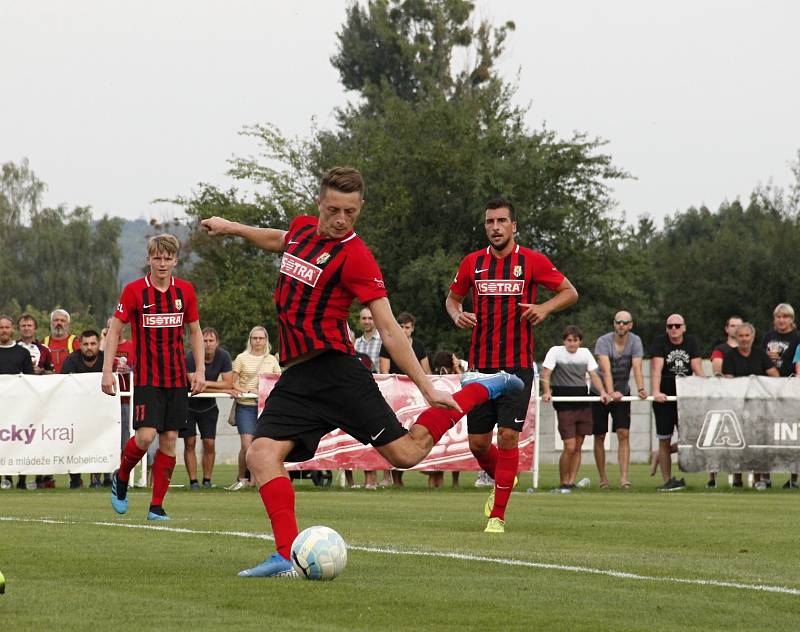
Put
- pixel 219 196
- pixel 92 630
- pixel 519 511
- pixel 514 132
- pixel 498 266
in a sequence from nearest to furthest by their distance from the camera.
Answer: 1. pixel 92 630
2. pixel 498 266
3. pixel 519 511
4. pixel 219 196
5. pixel 514 132

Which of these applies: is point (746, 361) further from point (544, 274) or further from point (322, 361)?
point (322, 361)

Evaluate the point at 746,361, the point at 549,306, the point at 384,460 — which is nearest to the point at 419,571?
the point at 549,306

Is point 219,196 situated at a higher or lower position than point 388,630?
higher

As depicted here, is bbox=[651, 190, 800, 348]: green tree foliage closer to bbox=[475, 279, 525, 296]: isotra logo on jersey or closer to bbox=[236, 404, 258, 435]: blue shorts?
bbox=[236, 404, 258, 435]: blue shorts

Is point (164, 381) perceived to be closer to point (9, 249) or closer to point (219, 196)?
point (219, 196)

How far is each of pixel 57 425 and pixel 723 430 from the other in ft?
27.8

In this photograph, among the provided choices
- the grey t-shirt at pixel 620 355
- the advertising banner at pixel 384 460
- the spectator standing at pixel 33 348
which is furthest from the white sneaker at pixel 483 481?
the spectator standing at pixel 33 348

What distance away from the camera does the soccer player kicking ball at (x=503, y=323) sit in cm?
1091

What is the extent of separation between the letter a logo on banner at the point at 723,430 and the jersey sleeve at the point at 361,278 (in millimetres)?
12299

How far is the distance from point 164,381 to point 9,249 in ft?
246

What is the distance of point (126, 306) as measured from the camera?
12117 mm

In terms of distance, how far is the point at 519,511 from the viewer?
13.5m

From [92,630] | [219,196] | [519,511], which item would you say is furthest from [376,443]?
[219,196]

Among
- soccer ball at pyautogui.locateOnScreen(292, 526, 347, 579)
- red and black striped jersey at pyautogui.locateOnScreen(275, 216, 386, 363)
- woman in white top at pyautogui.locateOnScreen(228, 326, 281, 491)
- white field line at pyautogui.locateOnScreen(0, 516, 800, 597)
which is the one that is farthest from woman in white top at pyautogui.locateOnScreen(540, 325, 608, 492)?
soccer ball at pyautogui.locateOnScreen(292, 526, 347, 579)
